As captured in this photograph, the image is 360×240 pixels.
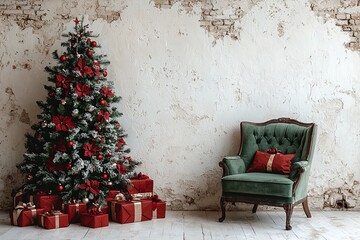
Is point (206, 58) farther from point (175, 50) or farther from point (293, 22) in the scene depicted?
point (293, 22)

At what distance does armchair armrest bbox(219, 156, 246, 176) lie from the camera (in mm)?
6164

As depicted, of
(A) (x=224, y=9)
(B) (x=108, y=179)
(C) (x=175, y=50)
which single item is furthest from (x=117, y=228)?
(A) (x=224, y=9)

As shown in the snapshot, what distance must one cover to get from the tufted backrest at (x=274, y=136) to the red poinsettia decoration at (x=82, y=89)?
1.91 meters

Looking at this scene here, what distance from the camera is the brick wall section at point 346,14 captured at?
6.67 meters

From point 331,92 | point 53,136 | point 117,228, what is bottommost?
point 117,228

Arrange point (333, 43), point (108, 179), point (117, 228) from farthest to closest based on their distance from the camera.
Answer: point (333, 43) < point (108, 179) < point (117, 228)

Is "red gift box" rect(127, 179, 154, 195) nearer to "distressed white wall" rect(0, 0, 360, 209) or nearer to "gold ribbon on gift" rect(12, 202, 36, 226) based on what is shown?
"distressed white wall" rect(0, 0, 360, 209)

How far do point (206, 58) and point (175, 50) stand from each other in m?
0.40

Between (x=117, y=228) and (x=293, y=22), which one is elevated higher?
(x=293, y=22)

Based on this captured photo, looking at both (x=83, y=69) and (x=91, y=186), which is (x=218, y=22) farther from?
(x=91, y=186)

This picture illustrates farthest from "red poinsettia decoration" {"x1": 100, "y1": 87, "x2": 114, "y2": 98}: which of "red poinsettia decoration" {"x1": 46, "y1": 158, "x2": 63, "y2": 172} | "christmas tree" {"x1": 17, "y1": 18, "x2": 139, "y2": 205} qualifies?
"red poinsettia decoration" {"x1": 46, "y1": 158, "x2": 63, "y2": 172}

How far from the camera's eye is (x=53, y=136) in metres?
6.00

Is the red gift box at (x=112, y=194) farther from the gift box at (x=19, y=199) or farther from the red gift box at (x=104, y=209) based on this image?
the gift box at (x=19, y=199)

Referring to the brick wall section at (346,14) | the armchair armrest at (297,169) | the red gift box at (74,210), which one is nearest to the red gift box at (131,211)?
the red gift box at (74,210)
